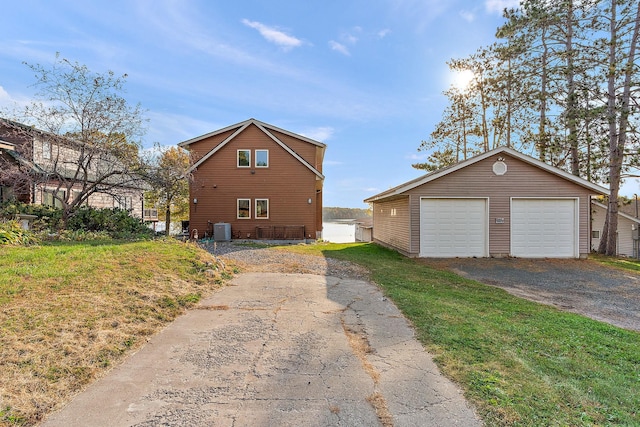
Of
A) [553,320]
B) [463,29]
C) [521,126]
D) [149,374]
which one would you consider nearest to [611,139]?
[521,126]

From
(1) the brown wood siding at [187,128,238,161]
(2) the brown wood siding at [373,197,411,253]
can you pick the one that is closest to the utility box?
(1) the brown wood siding at [187,128,238,161]

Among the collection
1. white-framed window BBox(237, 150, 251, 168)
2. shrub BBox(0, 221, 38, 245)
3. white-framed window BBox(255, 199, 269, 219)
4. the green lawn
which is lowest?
Answer: the green lawn

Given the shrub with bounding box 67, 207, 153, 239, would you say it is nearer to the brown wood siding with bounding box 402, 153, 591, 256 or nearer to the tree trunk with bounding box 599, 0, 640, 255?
the brown wood siding with bounding box 402, 153, 591, 256

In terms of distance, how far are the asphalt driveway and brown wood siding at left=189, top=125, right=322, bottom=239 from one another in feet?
26.3

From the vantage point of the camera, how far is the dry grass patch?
261cm

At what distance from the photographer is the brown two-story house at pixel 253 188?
17062 millimetres

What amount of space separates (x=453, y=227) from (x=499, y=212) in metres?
1.77

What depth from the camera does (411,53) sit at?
13.6 metres

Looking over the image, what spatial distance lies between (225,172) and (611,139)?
18.4 meters

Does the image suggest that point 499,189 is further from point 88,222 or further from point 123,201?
point 123,201

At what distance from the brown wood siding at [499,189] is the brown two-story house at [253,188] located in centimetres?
661

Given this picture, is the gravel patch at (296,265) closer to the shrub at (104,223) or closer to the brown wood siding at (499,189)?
the shrub at (104,223)

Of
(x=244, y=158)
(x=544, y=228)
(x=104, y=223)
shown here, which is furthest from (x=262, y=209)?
(x=544, y=228)

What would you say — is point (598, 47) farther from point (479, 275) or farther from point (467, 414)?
point (467, 414)
